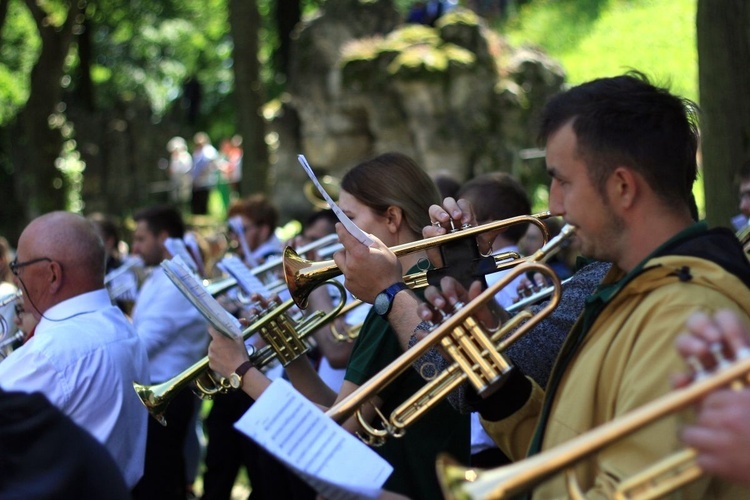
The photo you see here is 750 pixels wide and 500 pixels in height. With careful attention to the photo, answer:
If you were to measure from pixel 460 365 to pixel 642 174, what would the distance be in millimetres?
664

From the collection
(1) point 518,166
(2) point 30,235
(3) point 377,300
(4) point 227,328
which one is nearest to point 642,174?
(3) point 377,300

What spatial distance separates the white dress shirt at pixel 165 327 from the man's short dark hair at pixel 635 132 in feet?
14.6

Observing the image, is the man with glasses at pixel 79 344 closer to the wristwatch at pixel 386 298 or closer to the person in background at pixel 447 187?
the wristwatch at pixel 386 298

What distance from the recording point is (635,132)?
8.35 feet

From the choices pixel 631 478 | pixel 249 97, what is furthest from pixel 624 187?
pixel 249 97

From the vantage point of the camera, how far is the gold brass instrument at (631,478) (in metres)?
1.85

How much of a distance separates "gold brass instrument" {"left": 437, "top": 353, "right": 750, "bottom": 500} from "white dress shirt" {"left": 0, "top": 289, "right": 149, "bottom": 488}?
210 cm

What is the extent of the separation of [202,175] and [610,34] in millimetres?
11170

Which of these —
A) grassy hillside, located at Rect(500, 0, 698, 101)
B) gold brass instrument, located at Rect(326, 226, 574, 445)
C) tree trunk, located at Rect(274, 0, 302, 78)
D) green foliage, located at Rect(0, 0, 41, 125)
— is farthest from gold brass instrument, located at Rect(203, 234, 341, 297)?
green foliage, located at Rect(0, 0, 41, 125)

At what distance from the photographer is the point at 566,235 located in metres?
3.22

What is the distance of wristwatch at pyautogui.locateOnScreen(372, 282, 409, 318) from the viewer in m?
3.05

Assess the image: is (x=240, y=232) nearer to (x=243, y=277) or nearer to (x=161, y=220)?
(x=161, y=220)

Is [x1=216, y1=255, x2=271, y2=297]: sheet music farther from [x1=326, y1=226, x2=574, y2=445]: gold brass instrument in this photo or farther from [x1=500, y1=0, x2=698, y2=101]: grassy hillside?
[x1=500, y1=0, x2=698, y2=101]: grassy hillside

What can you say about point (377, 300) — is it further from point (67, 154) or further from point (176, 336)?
point (67, 154)
